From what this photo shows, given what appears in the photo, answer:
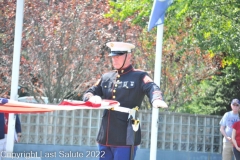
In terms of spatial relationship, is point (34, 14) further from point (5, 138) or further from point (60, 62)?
point (5, 138)

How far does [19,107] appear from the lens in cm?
717

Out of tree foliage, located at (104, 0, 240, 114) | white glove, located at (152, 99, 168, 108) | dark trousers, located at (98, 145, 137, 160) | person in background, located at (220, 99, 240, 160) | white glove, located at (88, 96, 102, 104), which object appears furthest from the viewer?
person in background, located at (220, 99, 240, 160)

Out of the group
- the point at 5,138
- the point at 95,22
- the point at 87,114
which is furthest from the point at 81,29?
the point at 5,138

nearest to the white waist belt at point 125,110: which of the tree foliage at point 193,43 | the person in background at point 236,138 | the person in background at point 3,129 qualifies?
the person in background at point 3,129

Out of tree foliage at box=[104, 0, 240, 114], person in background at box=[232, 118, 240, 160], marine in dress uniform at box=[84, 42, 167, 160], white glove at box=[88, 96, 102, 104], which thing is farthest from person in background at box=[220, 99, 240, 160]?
white glove at box=[88, 96, 102, 104]

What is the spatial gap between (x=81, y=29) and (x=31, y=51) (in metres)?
1.45

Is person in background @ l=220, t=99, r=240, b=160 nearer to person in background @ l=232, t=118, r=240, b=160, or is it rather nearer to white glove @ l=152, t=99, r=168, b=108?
person in background @ l=232, t=118, r=240, b=160

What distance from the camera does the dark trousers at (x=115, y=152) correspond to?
6.93 m

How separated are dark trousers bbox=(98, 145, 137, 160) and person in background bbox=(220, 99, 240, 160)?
644cm

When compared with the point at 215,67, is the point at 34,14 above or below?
above

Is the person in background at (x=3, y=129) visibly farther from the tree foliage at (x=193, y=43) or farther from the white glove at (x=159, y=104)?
the white glove at (x=159, y=104)

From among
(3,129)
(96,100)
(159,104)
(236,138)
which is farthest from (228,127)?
(159,104)

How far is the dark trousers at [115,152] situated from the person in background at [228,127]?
6.44m

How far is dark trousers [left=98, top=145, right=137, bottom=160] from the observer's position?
6926mm
